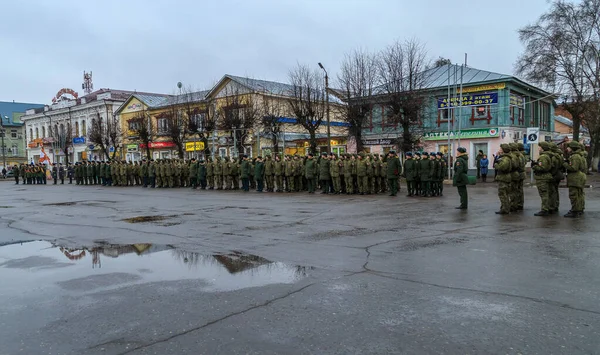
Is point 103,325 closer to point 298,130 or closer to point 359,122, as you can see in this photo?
point 359,122

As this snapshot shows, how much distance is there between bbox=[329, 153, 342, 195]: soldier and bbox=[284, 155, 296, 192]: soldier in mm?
2513

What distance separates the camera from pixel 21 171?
148 feet

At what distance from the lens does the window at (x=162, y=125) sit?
46975 mm

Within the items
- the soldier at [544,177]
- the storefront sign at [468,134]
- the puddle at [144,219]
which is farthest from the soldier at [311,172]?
the storefront sign at [468,134]

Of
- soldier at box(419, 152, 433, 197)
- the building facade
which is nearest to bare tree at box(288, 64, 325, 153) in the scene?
soldier at box(419, 152, 433, 197)

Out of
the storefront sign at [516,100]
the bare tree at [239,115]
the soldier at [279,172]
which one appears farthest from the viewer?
the bare tree at [239,115]

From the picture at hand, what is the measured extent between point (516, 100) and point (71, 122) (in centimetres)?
5666

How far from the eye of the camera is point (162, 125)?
51312 millimetres

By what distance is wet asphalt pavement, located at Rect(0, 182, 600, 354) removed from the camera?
4.34 meters

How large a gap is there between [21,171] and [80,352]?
4734cm

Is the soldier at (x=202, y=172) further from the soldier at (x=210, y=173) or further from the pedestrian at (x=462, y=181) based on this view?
the pedestrian at (x=462, y=181)

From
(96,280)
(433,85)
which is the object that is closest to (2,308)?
(96,280)

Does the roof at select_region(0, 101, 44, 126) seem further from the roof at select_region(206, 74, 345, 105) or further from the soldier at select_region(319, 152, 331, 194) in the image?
the soldier at select_region(319, 152, 331, 194)

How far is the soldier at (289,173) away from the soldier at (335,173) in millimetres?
2513
